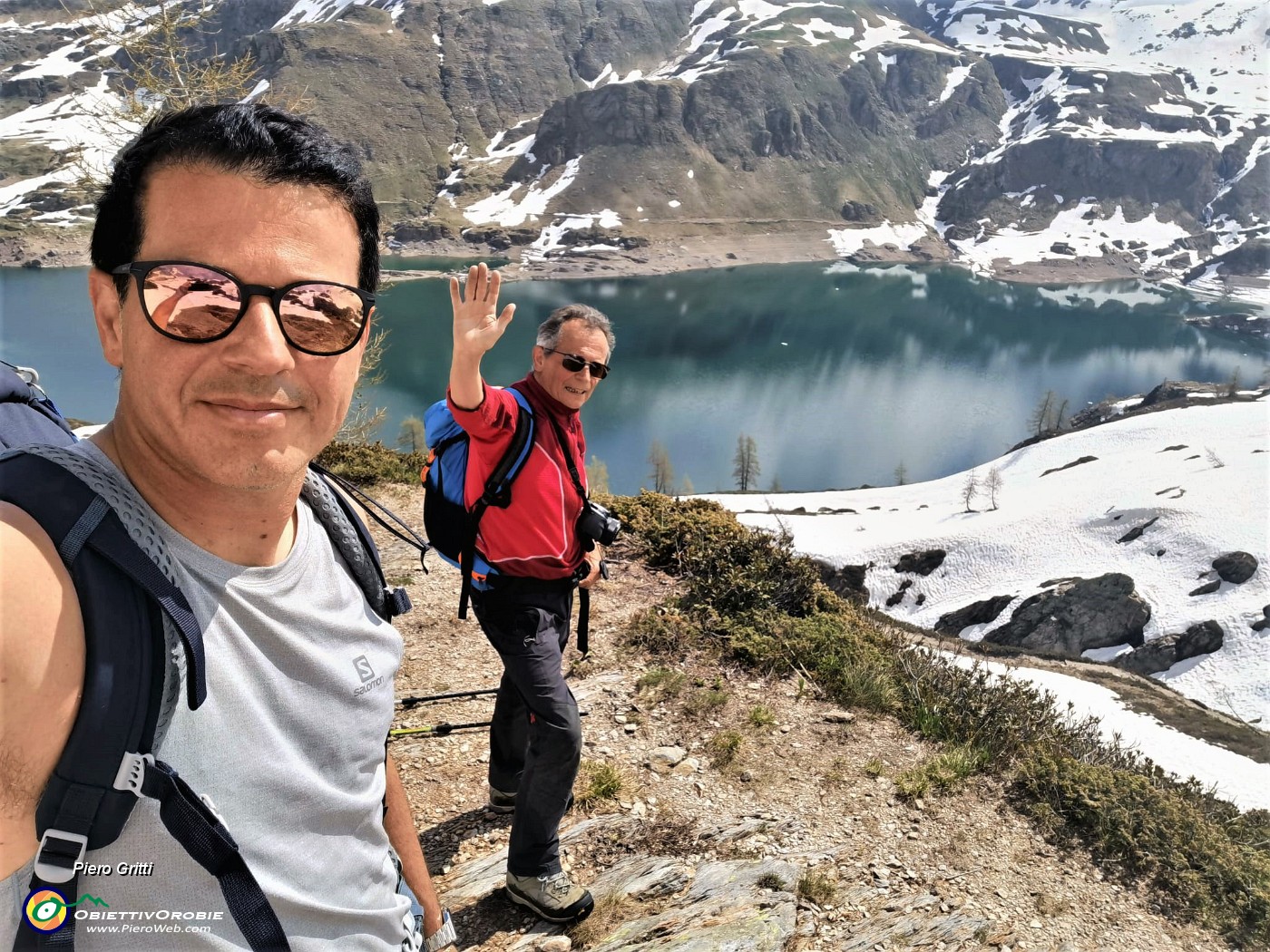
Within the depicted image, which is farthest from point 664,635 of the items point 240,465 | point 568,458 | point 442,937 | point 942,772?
point 240,465

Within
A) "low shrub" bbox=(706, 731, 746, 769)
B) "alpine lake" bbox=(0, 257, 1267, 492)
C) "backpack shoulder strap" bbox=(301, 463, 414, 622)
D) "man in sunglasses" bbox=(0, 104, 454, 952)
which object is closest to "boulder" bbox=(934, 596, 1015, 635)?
"alpine lake" bbox=(0, 257, 1267, 492)

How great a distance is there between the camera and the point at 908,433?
2854 inches

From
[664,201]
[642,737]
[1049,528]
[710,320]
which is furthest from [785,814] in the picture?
[664,201]

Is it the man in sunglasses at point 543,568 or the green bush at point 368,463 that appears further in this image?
the green bush at point 368,463

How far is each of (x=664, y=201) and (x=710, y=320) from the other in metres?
72.1

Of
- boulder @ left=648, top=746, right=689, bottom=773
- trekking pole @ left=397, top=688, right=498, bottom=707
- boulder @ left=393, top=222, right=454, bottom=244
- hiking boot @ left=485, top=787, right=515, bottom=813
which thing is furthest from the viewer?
boulder @ left=393, top=222, right=454, bottom=244

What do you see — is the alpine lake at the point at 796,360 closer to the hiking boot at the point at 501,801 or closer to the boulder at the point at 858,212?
the hiking boot at the point at 501,801

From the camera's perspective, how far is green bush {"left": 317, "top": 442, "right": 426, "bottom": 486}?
11.8 metres

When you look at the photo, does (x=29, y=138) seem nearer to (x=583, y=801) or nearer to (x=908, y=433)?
(x=908, y=433)

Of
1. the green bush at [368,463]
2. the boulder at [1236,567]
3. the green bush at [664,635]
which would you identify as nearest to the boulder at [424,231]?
the boulder at [1236,567]

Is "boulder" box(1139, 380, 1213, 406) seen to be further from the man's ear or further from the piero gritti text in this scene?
the piero gritti text

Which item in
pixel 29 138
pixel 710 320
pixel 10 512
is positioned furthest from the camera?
pixel 29 138

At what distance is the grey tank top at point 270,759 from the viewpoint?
1078 mm

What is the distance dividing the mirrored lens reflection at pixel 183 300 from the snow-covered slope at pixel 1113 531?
38529 millimetres
